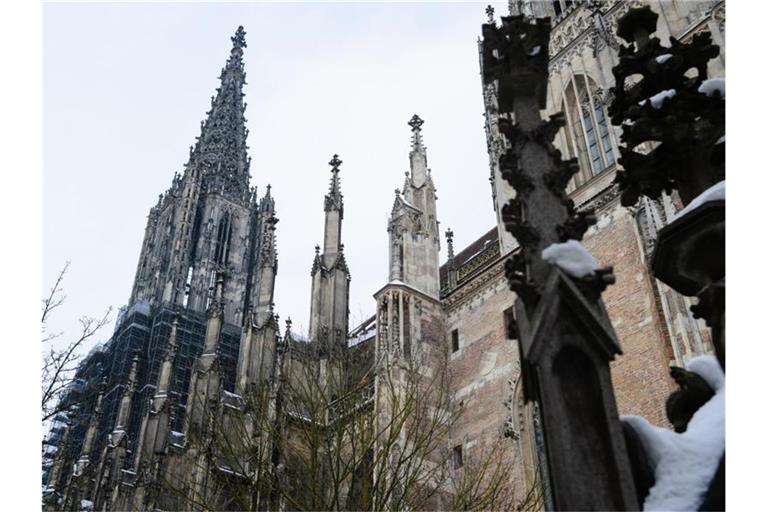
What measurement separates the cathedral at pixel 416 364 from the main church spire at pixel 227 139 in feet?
82.3

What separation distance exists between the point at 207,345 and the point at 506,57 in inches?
889

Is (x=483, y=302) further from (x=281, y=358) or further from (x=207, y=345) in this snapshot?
(x=207, y=345)

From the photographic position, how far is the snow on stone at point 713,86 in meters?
3.42

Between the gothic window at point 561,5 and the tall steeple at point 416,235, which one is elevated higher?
the gothic window at point 561,5

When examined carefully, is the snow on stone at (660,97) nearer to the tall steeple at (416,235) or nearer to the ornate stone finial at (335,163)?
the tall steeple at (416,235)

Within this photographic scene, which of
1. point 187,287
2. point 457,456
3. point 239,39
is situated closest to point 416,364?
point 457,456

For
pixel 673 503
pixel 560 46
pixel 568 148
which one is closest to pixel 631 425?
pixel 673 503

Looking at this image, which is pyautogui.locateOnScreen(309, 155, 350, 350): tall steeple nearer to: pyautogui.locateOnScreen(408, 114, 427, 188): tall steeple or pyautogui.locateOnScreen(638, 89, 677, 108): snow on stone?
pyautogui.locateOnScreen(408, 114, 427, 188): tall steeple

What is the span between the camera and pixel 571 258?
271 cm

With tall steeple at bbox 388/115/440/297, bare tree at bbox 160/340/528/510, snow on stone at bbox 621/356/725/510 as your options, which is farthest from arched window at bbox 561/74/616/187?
snow on stone at bbox 621/356/725/510

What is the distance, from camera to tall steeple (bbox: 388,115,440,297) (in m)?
17.4

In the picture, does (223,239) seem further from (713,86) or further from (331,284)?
(713,86)

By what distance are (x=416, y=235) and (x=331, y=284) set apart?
2.93 meters

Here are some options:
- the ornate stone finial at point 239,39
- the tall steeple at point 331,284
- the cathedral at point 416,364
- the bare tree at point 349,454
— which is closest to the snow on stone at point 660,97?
the cathedral at point 416,364
